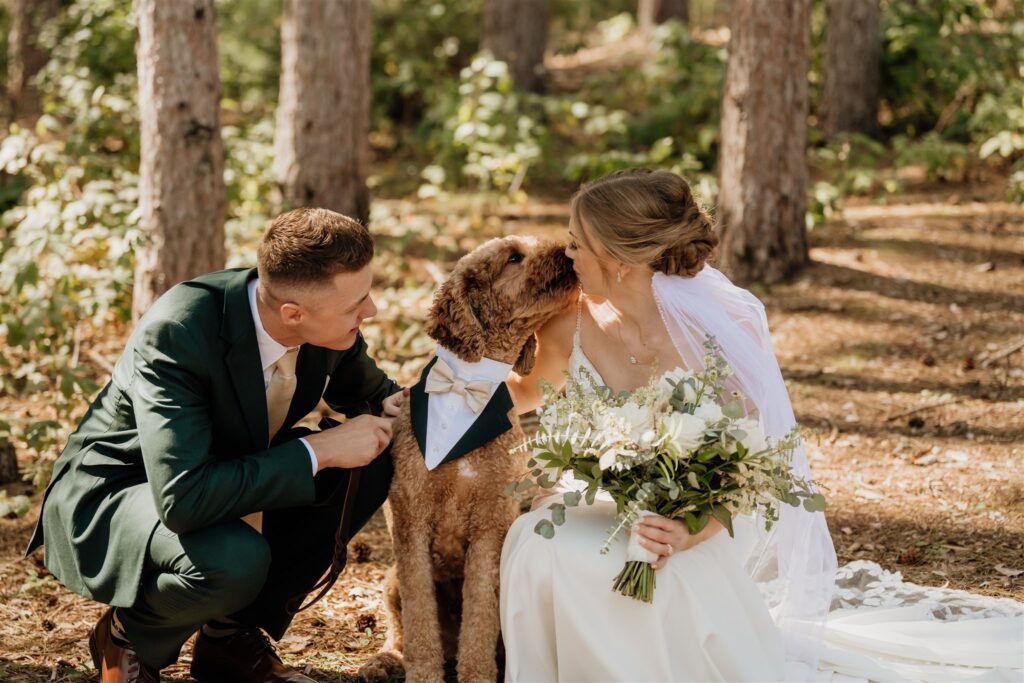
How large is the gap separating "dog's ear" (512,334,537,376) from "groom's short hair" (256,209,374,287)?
70 centimetres

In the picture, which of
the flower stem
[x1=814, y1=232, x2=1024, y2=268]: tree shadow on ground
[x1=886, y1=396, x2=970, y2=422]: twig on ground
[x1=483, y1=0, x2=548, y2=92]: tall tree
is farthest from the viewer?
[x1=483, y1=0, x2=548, y2=92]: tall tree

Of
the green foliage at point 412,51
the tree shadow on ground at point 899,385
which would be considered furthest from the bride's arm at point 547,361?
the green foliage at point 412,51

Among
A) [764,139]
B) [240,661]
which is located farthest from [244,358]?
[764,139]

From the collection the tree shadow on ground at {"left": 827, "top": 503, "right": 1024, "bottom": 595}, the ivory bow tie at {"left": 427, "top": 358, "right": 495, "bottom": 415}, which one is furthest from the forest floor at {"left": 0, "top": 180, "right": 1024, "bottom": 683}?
the ivory bow tie at {"left": 427, "top": 358, "right": 495, "bottom": 415}

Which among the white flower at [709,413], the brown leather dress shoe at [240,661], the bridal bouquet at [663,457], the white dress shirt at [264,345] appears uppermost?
the white dress shirt at [264,345]

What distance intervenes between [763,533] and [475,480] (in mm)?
1202

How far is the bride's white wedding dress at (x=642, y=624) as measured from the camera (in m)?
3.18

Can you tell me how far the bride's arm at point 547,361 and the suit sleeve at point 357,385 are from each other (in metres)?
0.51

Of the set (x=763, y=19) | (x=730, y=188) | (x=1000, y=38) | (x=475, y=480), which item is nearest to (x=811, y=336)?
(x=730, y=188)

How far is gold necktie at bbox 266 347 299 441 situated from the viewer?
135 inches

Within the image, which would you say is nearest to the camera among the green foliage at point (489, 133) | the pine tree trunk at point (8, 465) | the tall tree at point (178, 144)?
the pine tree trunk at point (8, 465)

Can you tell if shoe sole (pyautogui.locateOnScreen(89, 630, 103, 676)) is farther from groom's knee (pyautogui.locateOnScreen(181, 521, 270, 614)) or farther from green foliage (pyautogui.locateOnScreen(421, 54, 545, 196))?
green foliage (pyautogui.locateOnScreen(421, 54, 545, 196))

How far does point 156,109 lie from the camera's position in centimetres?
547

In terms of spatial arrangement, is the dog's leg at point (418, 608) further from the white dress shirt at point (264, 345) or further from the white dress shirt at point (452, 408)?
the white dress shirt at point (264, 345)
